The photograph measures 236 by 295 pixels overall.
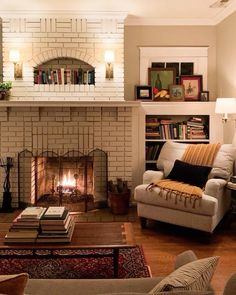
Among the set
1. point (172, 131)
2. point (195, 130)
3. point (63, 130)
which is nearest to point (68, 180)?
point (63, 130)

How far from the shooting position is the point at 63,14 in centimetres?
510

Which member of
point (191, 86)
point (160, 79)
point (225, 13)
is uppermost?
point (225, 13)

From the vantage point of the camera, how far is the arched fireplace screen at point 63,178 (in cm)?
531

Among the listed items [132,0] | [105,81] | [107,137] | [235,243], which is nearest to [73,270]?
[235,243]

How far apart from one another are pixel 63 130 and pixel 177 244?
2.35 m

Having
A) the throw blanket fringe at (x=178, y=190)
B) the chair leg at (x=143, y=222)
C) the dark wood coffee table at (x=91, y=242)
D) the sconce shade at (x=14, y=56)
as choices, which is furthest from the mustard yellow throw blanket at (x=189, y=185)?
the sconce shade at (x=14, y=56)

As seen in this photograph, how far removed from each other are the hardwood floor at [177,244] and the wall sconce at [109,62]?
193 cm

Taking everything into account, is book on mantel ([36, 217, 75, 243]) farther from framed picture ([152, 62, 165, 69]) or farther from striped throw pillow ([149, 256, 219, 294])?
framed picture ([152, 62, 165, 69])

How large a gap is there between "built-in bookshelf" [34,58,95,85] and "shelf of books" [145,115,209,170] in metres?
1.05

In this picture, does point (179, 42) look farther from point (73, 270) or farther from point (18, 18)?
point (73, 270)

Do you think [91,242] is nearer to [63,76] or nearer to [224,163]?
[224,163]

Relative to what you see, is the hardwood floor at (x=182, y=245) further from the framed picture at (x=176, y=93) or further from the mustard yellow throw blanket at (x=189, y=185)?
the framed picture at (x=176, y=93)

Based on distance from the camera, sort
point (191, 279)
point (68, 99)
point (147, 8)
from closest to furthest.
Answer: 1. point (191, 279)
2. point (147, 8)
3. point (68, 99)

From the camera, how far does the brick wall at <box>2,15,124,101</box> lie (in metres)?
5.14
